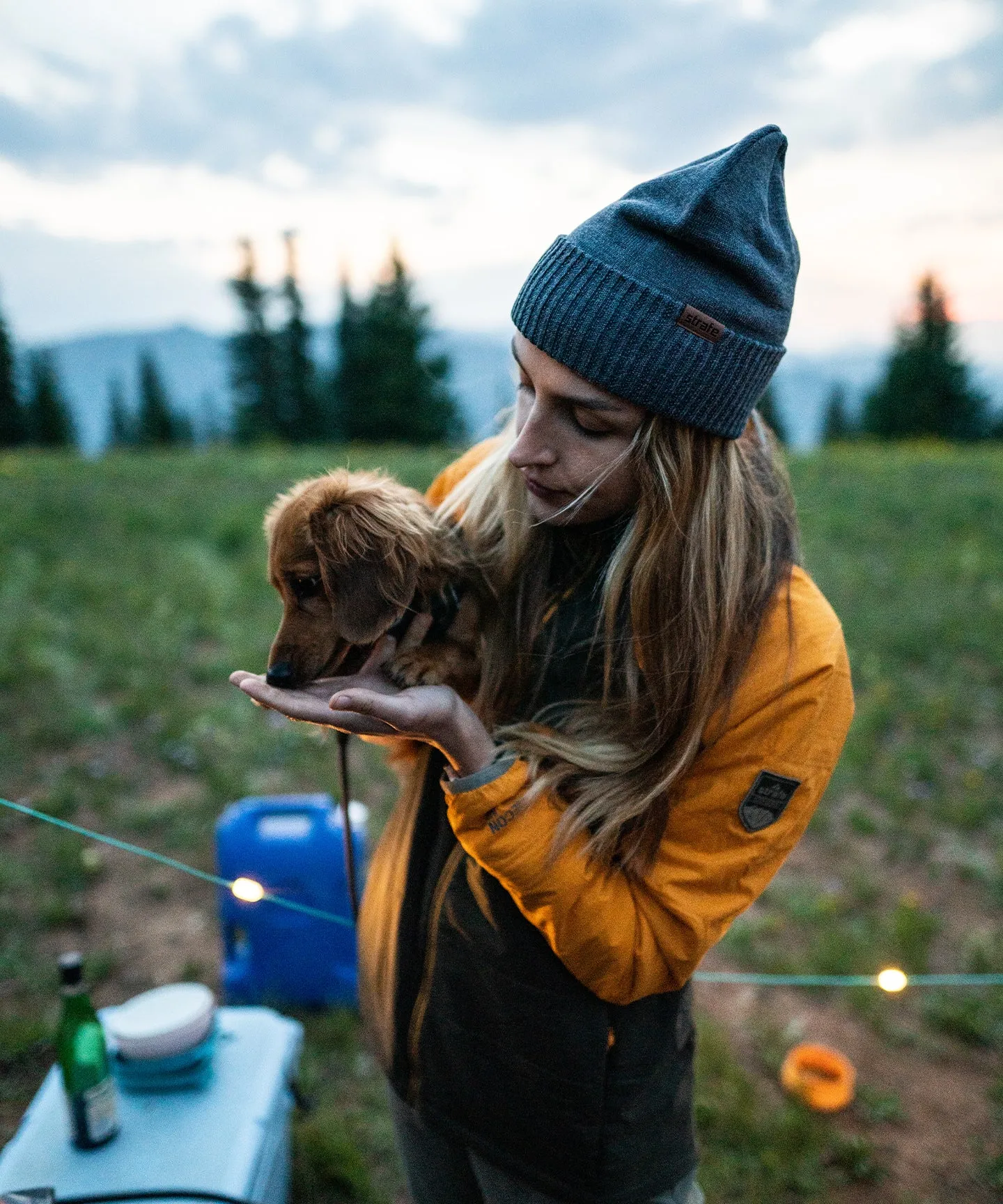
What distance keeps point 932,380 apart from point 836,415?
11.5 meters

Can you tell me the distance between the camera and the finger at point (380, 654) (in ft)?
5.59

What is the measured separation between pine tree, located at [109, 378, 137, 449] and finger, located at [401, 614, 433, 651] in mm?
59882

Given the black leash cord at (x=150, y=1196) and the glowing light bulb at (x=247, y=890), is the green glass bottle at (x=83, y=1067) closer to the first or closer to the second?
the black leash cord at (x=150, y=1196)

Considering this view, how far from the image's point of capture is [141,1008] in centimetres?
261

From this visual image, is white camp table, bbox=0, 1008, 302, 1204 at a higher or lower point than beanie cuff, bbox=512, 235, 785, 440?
lower

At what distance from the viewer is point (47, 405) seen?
42.6m

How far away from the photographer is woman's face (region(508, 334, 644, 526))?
1.43 m

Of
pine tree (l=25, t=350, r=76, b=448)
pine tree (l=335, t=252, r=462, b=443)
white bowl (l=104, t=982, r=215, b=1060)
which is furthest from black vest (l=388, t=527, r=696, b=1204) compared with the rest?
pine tree (l=25, t=350, r=76, b=448)

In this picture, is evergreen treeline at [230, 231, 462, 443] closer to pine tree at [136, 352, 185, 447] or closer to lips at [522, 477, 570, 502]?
pine tree at [136, 352, 185, 447]

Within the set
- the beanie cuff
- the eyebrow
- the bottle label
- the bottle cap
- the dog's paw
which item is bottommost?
the bottle label

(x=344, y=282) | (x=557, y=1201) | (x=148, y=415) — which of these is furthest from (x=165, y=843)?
(x=148, y=415)

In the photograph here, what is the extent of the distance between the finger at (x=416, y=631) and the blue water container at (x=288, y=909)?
6.21 ft

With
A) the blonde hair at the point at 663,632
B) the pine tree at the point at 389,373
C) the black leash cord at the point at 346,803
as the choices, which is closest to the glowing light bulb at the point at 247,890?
the black leash cord at the point at 346,803

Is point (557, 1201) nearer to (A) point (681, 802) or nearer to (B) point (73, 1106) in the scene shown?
(A) point (681, 802)
